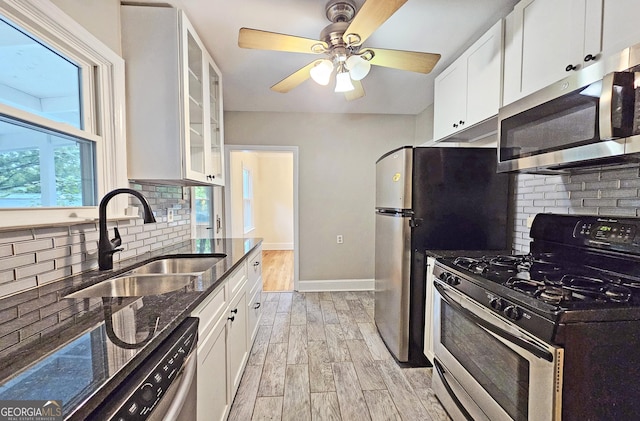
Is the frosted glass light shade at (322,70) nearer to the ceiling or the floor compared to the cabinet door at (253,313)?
nearer to the ceiling

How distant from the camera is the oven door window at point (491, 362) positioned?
1058 mm

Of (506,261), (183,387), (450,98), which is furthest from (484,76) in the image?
(183,387)

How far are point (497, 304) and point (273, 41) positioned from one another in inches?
67.6

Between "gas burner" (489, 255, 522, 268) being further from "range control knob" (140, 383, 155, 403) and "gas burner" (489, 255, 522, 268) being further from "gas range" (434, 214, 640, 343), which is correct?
"range control knob" (140, 383, 155, 403)

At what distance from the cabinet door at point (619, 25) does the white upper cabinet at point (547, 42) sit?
0.03m

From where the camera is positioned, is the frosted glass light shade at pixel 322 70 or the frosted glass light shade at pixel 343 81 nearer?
the frosted glass light shade at pixel 322 70

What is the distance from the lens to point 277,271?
495cm

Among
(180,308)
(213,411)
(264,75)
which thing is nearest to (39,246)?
(180,308)

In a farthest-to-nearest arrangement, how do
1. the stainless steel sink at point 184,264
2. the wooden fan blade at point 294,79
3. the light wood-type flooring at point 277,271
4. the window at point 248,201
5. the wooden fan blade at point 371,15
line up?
the window at point 248,201
the light wood-type flooring at point 277,271
the wooden fan blade at point 294,79
the stainless steel sink at point 184,264
the wooden fan blade at point 371,15

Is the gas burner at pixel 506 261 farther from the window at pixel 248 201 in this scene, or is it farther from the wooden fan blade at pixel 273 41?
the window at pixel 248 201

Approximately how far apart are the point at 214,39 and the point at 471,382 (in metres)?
2.65

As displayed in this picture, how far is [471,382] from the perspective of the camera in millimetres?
1360

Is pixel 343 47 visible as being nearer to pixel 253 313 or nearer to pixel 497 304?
pixel 497 304

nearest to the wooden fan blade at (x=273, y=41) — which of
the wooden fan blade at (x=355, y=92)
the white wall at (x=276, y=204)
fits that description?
the wooden fan blade at (x=355, y=92)
